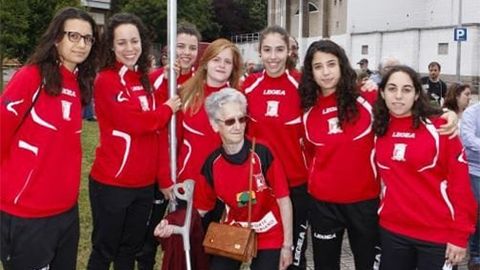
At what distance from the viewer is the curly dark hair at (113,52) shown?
416 cm

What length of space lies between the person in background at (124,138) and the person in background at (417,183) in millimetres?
1429

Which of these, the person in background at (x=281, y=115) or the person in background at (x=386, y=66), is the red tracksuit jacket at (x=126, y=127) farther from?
the person in background at (x=386, y=66)

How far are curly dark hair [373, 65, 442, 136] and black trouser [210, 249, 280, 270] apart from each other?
104cm

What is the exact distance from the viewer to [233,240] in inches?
142

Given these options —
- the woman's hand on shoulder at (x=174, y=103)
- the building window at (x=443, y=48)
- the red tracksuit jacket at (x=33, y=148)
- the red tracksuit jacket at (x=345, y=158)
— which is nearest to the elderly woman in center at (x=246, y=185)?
the woman's hand on shoulder at (x=174, y=103)

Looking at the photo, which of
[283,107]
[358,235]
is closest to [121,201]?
[283,107]

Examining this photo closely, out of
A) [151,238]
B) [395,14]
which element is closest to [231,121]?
[151,238]

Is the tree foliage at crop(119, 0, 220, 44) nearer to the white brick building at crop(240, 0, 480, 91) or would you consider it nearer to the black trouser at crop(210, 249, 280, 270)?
the white brick building at crop(240, 0, 480, 91)

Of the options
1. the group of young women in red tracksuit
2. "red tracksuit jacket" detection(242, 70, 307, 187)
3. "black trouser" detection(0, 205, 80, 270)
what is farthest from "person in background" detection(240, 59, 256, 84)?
"black trouser" detection(0, 205, 80, 270)

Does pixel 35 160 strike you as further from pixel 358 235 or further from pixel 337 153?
pixel 358 235

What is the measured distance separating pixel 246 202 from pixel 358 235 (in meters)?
0.98

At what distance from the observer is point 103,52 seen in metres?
4.09

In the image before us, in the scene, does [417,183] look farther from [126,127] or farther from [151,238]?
[151,238]

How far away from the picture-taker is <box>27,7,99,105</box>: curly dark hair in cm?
332
